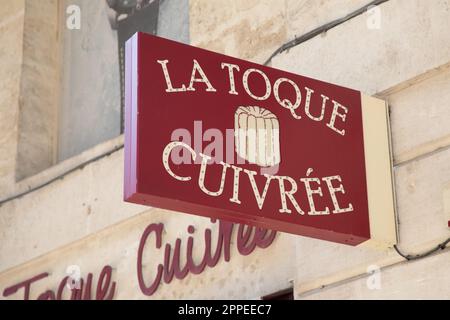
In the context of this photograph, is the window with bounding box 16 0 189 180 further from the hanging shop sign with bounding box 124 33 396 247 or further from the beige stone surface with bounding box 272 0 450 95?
the hanging shop sign with bounding box 124 33 396 247

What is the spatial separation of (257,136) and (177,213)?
2.28 m

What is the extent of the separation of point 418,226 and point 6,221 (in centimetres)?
400

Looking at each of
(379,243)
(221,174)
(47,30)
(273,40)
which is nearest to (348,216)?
(379,243)

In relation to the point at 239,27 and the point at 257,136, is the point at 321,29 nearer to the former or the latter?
the point at 239,27

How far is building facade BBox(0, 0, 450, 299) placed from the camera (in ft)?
24.2

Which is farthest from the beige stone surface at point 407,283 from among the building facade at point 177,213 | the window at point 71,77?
the window at point 71,77

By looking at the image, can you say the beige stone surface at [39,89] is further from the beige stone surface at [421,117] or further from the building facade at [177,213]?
the beige stone surface at [421,117]

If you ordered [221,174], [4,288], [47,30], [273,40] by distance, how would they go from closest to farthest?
1. [221,174]
2. [273,40]
3. [4,288]
4. [47,30]

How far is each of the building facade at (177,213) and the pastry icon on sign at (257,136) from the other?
81 cm

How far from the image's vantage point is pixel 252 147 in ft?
22.6

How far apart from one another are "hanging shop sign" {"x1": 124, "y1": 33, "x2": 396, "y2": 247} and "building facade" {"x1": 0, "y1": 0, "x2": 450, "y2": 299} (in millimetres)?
244

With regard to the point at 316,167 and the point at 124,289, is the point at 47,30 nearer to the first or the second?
the point at 124,289
